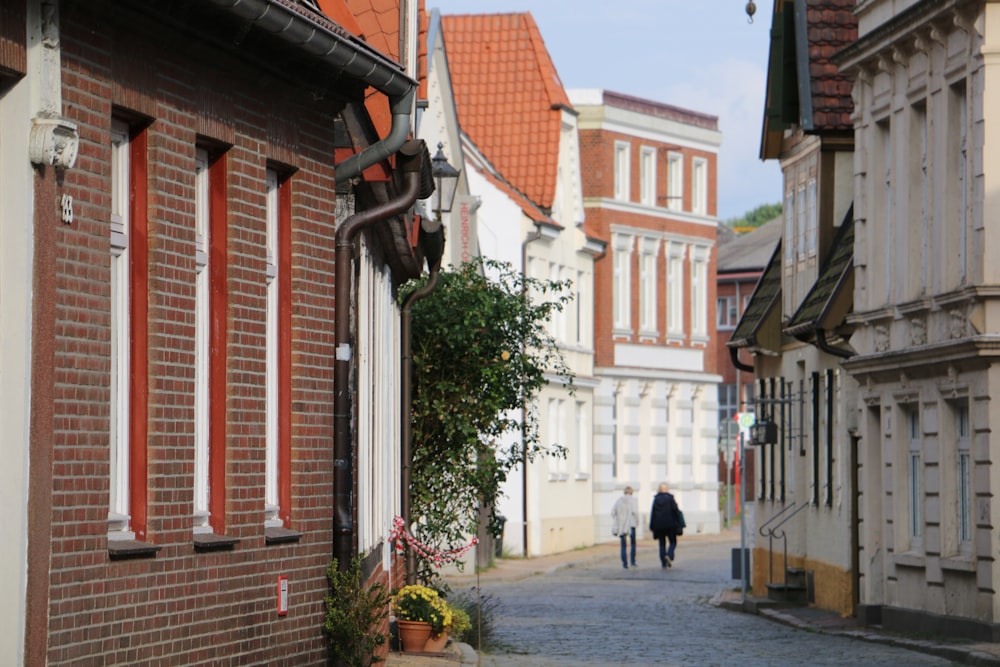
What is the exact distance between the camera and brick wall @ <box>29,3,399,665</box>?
9141mm

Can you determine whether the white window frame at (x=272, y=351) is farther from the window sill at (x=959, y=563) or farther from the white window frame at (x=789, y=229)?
the white window frame at (x=789, y=229)

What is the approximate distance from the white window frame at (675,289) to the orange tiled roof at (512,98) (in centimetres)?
950

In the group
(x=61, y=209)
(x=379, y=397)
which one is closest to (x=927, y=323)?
(x=379, y=397)

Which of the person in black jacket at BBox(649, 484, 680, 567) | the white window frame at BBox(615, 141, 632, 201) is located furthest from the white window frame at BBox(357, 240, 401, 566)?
the white window frame at BBox(615, 141, 632, 201)

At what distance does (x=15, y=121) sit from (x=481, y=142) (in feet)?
154

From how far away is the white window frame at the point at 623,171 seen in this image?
6159 centimetres

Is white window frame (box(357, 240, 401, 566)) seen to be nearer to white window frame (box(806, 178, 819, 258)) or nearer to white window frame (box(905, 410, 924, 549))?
white window frame (box(905, 410, 924, 549))

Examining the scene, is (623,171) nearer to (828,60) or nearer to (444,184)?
(828,60)

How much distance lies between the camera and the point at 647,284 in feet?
207

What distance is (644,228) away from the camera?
62.7m

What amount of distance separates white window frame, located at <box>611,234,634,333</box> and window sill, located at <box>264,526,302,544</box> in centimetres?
4870

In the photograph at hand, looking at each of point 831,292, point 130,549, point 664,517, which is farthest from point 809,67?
point 130,549

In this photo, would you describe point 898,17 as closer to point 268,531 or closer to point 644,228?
point 268,531

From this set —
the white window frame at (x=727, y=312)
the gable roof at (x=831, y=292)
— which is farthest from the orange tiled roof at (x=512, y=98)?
the white window frame at (x=727, y=312)
